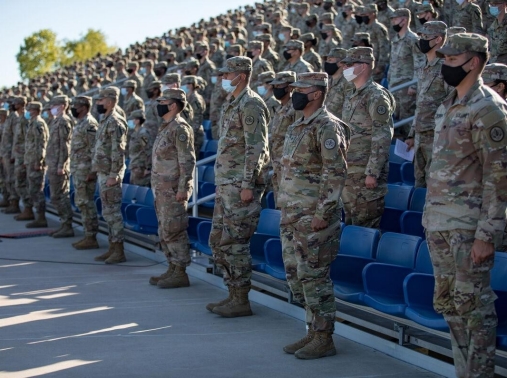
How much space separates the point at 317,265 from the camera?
17.1ft

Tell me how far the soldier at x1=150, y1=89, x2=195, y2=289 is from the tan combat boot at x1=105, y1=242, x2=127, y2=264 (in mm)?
1441

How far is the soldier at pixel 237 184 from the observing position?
6402 millimetres

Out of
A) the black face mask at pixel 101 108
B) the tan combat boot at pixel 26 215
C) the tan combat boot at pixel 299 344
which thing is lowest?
the tan combat boot at pixel 299 344

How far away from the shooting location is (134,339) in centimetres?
591

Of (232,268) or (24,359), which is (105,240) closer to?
(232,268)

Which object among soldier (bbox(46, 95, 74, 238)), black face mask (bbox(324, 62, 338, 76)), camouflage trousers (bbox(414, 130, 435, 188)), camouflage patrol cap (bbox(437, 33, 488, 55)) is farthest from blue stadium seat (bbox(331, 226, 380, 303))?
soldier (bbox(46, 95, 74, 238))

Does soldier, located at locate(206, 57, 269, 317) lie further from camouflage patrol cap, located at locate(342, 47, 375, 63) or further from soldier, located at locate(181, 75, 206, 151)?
soldier, located at locate(181, 75, 206, 151)

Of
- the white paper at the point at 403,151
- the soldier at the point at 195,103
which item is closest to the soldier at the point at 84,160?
the soldier at the point at 195,103

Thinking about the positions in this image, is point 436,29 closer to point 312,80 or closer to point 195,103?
point 312,80

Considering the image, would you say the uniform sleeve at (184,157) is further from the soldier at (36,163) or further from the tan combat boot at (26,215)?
the tan combat boot at (26,215)

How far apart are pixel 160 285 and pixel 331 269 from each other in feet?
7.64

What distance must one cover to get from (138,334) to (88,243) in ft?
13.5

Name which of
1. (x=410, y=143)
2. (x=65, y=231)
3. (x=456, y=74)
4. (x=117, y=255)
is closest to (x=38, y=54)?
(x=65, y=231)

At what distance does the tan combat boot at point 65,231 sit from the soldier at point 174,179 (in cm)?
367
